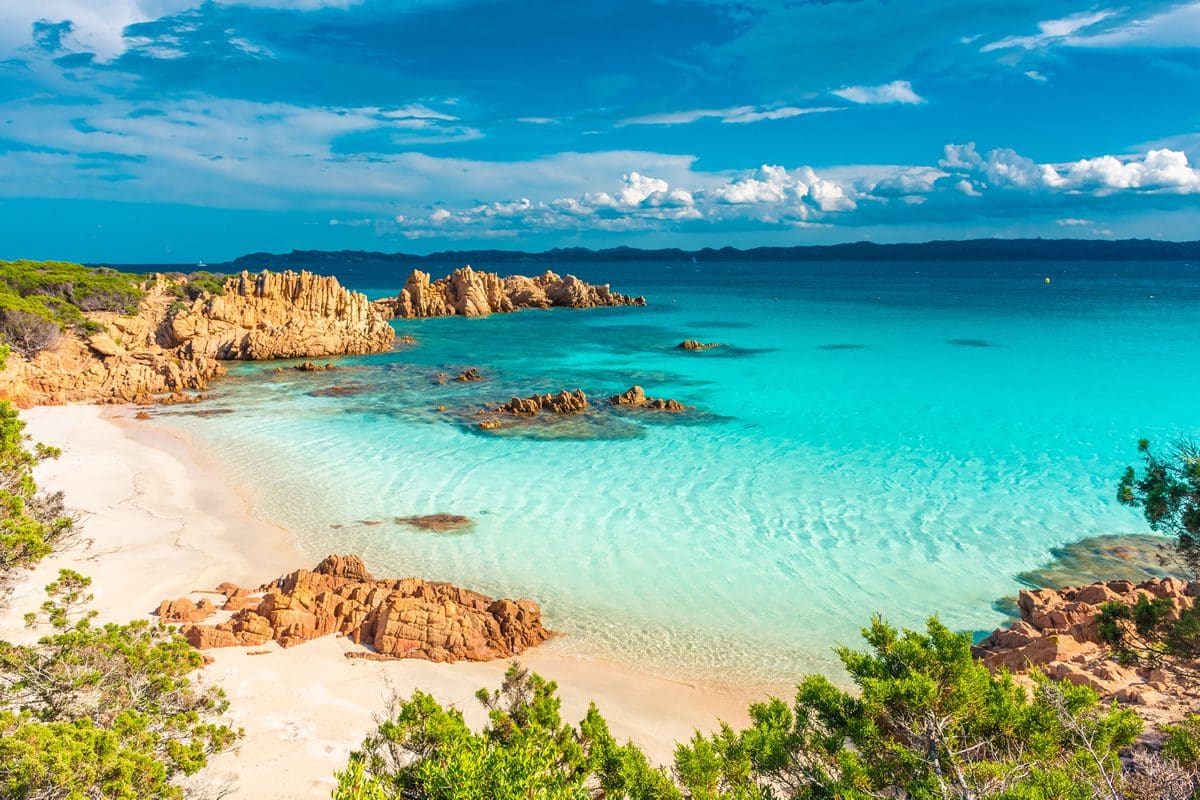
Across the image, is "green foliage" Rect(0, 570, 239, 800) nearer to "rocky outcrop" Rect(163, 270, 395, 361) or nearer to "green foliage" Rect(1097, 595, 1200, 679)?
"green foliage" Rect(1097, 595, 1200, 679)

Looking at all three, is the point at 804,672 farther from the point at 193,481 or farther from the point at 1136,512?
the point at 193,481

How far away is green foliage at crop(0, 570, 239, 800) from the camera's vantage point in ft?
16.6

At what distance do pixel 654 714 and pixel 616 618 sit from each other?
2.92 meters

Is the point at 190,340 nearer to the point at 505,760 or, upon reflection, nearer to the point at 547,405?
the point at 547,405

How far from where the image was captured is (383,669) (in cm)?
1081

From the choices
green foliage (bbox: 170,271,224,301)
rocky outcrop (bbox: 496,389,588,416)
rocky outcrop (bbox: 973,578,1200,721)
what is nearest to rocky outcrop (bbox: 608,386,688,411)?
rocky outcrop (bbox: 496,389,588,416)

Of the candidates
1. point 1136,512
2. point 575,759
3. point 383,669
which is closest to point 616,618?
point 383,669

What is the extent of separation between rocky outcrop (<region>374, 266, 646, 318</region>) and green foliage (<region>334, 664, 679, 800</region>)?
6850 cm

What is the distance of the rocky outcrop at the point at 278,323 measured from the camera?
44.4 metres

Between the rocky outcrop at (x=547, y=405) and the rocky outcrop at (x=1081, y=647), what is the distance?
19.0m

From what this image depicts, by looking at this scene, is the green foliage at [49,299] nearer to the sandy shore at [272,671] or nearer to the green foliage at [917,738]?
the sandy shore at [272,671]

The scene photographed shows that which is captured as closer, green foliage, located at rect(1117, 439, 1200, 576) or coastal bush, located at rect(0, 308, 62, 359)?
green foliage, located at rect(1117, 439, 1200, 576)

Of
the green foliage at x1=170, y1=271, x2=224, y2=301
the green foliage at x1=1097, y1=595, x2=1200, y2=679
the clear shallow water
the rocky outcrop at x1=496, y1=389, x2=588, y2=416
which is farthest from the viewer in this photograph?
the green foliage at x1=170, y1=271, x2=224, y2=301

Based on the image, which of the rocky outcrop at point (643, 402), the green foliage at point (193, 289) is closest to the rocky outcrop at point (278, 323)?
the green foliage at point (193, 289)
